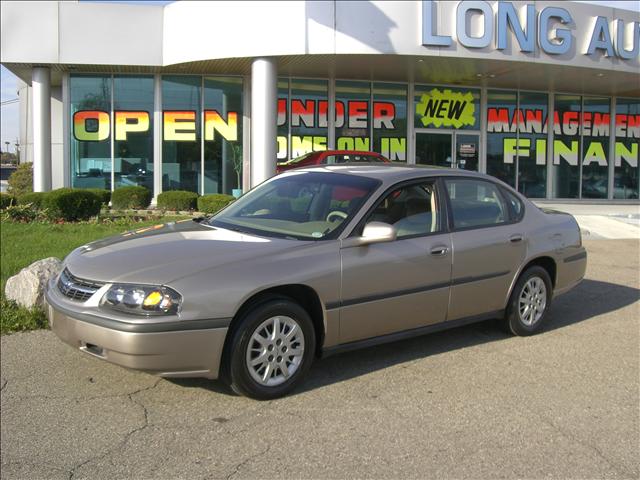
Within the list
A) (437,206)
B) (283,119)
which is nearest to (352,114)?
(283,119)

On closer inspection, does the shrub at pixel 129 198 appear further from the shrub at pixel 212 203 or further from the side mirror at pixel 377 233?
the side mirror at pixel 377 233

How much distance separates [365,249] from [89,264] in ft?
6.34

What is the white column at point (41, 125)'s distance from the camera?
19.1 m

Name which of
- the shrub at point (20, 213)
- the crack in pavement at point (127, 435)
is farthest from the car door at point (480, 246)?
the shrub at point (20, 213)

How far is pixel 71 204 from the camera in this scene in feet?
40.1

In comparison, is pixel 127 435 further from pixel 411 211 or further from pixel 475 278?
pixel 475 278

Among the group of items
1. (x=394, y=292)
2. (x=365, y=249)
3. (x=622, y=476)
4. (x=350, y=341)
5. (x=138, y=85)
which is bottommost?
(x=622, y=476)

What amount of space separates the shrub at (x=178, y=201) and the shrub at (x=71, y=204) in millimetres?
3407

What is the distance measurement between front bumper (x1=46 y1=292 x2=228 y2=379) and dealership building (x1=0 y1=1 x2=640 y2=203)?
45.2 ft

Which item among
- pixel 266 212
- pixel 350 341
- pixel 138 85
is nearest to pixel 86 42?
pixel 138 85

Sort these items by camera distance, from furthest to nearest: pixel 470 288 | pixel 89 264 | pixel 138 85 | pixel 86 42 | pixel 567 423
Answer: pixel 138 85, pixel 86 42, pixel 470 288, pixel 89 264, pixel 567 423

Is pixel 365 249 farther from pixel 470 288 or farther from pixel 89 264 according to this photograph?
pixel 89 264

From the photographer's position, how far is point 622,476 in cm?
336

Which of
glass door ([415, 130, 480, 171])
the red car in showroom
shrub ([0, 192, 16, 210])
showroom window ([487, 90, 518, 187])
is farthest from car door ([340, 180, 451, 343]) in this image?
showroom window ([487, 90, 518, 187])
